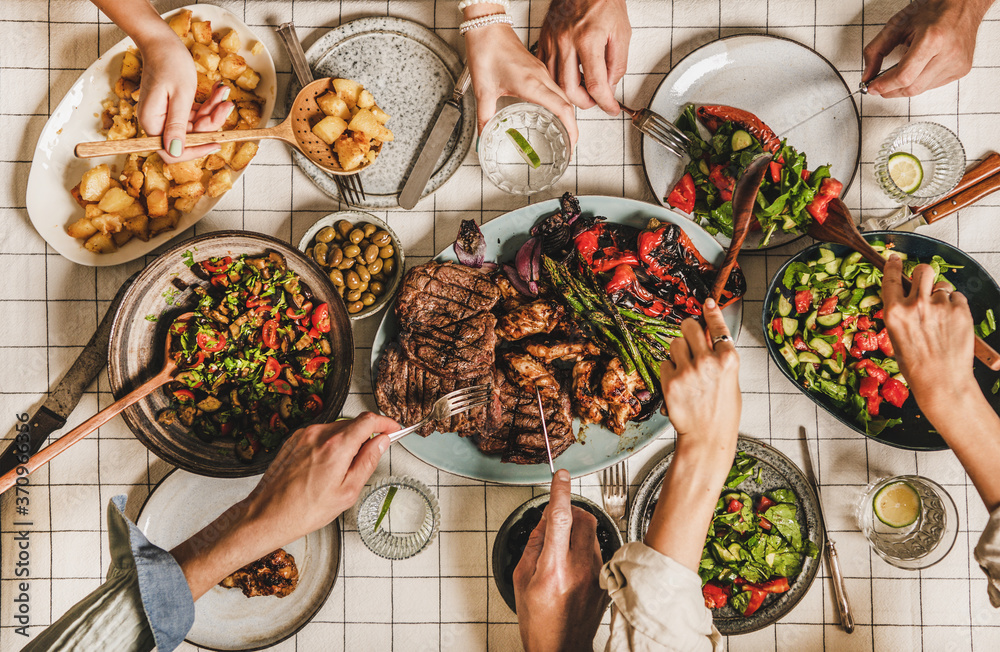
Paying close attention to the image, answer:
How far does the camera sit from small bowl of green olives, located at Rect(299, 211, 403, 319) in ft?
9.14

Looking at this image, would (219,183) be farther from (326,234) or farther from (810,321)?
(810,321)

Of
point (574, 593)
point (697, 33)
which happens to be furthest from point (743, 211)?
point (574, 593)

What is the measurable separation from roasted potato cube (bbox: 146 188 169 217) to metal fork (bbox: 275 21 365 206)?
2.73ft

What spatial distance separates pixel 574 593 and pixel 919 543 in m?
1.87

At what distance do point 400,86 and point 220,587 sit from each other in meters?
2.85

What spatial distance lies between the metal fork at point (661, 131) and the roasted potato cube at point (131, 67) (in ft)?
8.30

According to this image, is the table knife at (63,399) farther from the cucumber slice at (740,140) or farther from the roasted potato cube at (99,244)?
the cucumber slice at (740,140)

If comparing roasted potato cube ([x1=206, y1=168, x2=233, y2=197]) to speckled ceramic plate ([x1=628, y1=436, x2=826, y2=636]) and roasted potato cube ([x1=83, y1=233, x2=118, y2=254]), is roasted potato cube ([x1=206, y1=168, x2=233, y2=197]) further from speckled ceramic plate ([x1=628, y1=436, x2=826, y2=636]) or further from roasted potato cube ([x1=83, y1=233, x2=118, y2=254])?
speckled ceramic plate ([x1=628, y1=436, x2=826, y2=636])

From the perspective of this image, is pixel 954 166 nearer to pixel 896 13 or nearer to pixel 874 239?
pixel 874 239

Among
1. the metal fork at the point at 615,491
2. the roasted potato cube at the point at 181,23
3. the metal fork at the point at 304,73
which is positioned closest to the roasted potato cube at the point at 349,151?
the metal fork at the point at 304,73

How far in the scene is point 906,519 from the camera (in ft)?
9.53

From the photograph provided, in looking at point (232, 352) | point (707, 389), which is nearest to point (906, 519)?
point (707, 389)

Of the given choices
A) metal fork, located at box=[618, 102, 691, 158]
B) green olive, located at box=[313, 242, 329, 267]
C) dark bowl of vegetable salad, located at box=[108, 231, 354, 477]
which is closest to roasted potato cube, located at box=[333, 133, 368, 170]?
green olive, located at box=[313, 242, 329, 267]

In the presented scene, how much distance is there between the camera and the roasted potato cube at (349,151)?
274 centimetres
